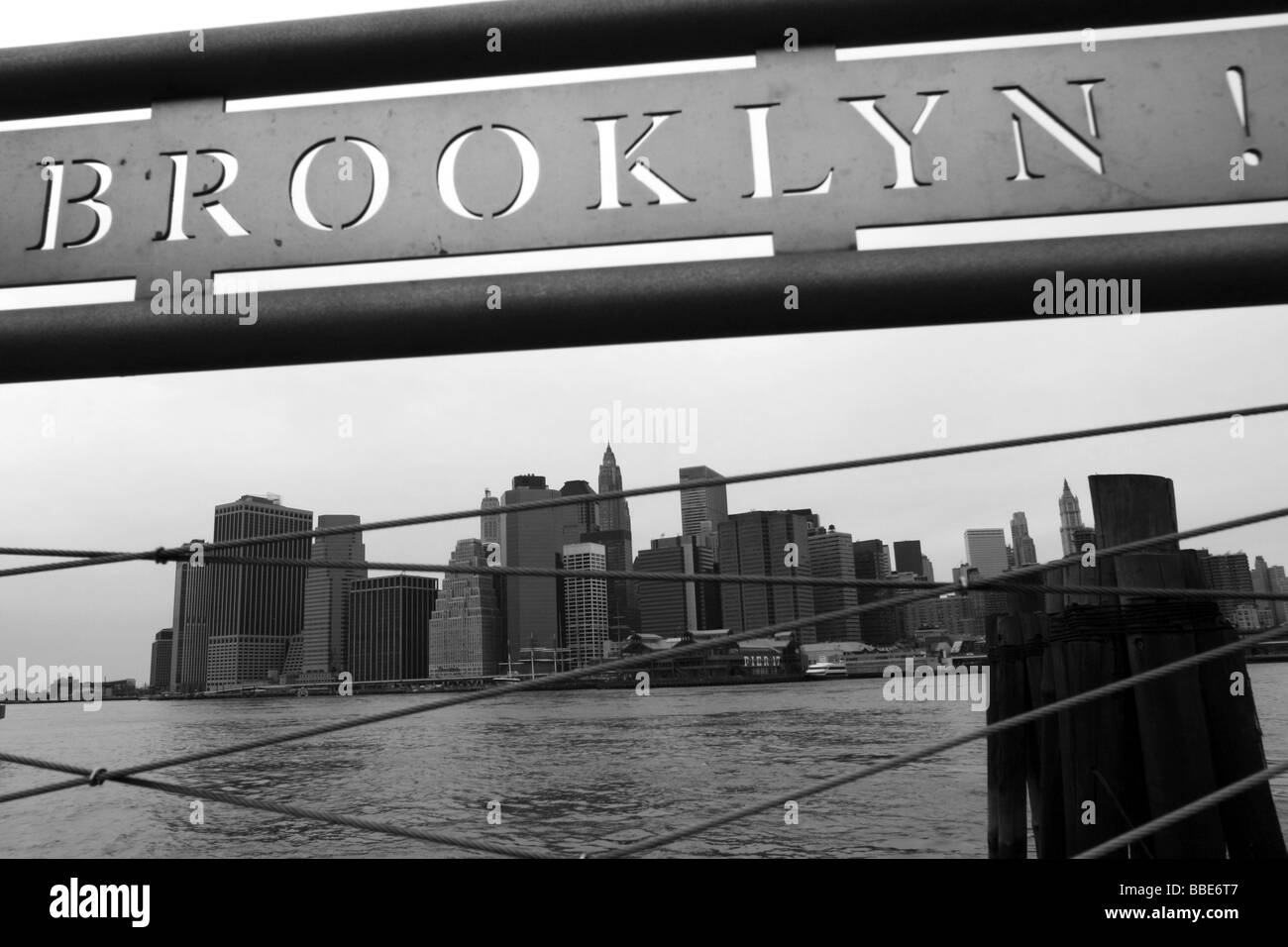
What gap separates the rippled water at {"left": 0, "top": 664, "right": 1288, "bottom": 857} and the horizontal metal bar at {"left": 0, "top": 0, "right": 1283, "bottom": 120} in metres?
15.5

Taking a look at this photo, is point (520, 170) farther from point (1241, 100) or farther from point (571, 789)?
point (571, 789)

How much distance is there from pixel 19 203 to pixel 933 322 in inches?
87.0

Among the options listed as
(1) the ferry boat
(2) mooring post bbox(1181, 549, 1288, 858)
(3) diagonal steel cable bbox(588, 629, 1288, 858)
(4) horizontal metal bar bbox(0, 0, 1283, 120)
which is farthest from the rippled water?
(1) the ferry boat

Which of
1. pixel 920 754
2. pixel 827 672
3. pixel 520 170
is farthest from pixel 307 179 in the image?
pixel 827 672

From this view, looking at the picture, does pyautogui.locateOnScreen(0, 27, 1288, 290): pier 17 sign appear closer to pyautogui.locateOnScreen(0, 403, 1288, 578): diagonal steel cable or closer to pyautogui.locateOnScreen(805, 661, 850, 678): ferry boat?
pyautogui.locateOnScreen(0, 403, 1288, 578): diagonal steel cable

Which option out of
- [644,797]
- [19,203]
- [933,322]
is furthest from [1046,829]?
[644,797]

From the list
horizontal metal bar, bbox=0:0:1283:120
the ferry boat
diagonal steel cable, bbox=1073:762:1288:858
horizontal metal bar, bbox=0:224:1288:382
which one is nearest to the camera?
diagonal steel cable, bbox=1073:762:1288:858

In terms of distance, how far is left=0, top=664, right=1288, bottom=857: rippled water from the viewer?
1970 centimetres

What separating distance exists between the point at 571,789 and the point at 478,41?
1114 inches

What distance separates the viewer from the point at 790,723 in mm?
49438

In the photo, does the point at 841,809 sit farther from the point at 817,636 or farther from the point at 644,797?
the point at 817,636

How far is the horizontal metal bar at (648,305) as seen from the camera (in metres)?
2.11

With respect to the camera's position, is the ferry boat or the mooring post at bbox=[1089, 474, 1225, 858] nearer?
the mooring post at bbox=[1089, 474, 1225, 858]

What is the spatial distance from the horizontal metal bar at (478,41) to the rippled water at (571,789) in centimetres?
1545
